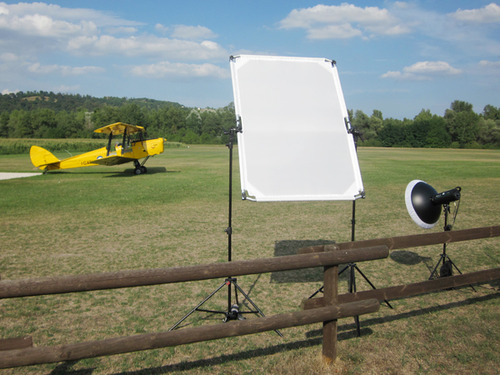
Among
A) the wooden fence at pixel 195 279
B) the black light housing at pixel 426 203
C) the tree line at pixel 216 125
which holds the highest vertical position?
the tree line at pixel 216 125

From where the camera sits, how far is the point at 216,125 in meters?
92.9

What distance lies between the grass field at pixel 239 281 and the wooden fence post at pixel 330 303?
0.43ft

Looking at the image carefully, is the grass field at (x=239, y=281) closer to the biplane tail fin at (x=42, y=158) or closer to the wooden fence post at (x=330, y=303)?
the wooden fence post at (x=330, y=303)

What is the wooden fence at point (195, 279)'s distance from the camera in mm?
2676

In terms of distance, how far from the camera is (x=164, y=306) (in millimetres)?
4941

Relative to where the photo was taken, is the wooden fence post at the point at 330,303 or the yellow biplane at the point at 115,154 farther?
the yellow biplane at the point at 115,154

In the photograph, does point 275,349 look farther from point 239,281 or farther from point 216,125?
point 216,125

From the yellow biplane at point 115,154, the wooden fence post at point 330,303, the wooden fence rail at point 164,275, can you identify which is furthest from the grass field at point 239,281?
the yellow biplane at point 115,154

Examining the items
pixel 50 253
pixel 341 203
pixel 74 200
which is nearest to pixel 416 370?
pixel 50 253

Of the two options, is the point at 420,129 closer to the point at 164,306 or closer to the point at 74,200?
the point at 74,200

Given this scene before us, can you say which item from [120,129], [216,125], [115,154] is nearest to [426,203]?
[120,129]

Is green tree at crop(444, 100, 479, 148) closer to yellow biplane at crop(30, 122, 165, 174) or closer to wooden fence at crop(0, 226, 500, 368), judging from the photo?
yellow biplane at crop(30, 122, 165, 174)

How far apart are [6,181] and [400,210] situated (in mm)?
18284

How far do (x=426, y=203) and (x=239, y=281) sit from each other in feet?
9.70
